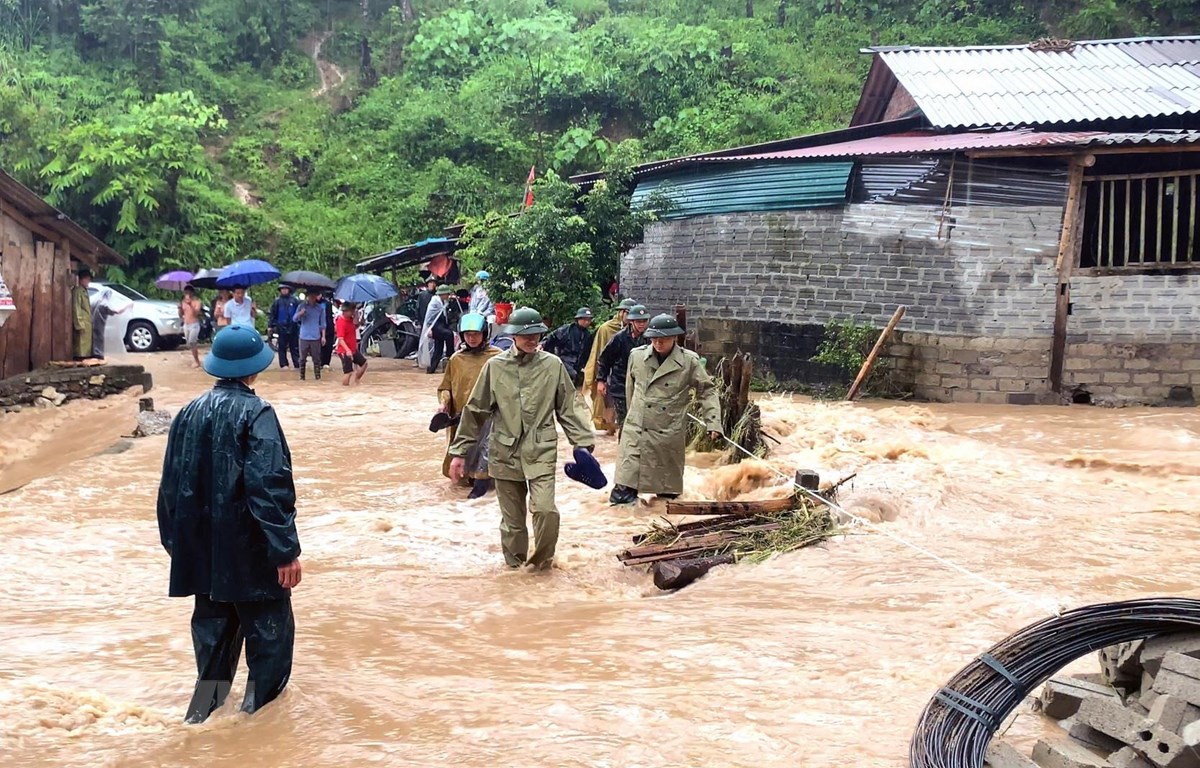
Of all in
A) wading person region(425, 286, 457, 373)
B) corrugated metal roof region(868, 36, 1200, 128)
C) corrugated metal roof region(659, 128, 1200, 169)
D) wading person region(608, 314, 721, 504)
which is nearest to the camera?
wading person region(608, 314, 721, 504)

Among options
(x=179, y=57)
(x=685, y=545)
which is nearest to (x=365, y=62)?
(x=179, y=57)

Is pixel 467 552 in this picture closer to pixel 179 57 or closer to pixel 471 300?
pixel 471 300

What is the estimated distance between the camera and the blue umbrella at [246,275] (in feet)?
55.1

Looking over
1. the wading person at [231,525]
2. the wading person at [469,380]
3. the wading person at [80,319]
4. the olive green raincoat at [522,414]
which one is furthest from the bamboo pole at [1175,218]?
the wading person at [80,319]

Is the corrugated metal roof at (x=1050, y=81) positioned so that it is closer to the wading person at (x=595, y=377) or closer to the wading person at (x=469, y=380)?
the wading person at (x=595, y=377)

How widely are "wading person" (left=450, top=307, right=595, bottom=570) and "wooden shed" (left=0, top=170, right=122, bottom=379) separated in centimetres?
835

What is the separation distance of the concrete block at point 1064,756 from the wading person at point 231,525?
2.79 metres

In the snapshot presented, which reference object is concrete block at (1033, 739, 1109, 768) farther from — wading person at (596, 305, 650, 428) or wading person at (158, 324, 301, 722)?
wading person at (596, 305, 650, 428)

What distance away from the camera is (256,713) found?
4219 millimetres

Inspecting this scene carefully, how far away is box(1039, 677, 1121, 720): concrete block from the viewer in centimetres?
380

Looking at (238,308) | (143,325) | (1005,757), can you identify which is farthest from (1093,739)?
(143,325)

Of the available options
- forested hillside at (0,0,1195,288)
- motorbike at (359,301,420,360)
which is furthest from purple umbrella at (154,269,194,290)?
motorbike at (359,301,420,360)

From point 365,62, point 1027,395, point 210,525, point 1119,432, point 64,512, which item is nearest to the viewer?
point 210,525

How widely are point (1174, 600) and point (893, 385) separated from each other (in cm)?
1008
